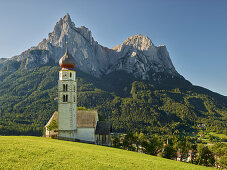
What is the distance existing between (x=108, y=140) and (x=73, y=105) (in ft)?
47.7

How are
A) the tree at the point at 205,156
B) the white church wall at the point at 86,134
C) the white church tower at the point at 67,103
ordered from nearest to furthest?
the white church tower at the point at 67,103 → the white church wall at the point at 86,134 → the tree at the point at 205,156

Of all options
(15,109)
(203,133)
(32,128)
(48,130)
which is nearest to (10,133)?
(32,128)

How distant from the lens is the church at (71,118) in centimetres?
5028

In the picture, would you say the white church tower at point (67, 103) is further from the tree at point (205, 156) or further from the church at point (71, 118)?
the tree at point (205, 156)

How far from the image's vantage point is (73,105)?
50906 mm

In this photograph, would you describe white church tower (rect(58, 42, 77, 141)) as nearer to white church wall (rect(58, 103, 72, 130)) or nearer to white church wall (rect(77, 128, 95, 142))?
white church wall (rect(58, 103, 72, 130))

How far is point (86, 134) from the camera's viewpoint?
53281 mm

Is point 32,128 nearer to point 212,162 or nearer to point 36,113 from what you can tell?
point 36,113

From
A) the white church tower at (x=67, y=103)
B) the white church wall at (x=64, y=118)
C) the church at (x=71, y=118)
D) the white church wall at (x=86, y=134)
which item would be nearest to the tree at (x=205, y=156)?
the church at (x=71, y=118)

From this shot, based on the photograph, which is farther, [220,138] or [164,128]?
[164,128]

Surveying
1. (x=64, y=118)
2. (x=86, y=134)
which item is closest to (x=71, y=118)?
(x=64, y=118)

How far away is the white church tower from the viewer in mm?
50219

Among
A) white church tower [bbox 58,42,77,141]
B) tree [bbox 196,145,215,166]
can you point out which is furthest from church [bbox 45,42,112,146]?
tree [bbox 196,145,215,166]

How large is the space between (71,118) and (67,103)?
400 centimetres
